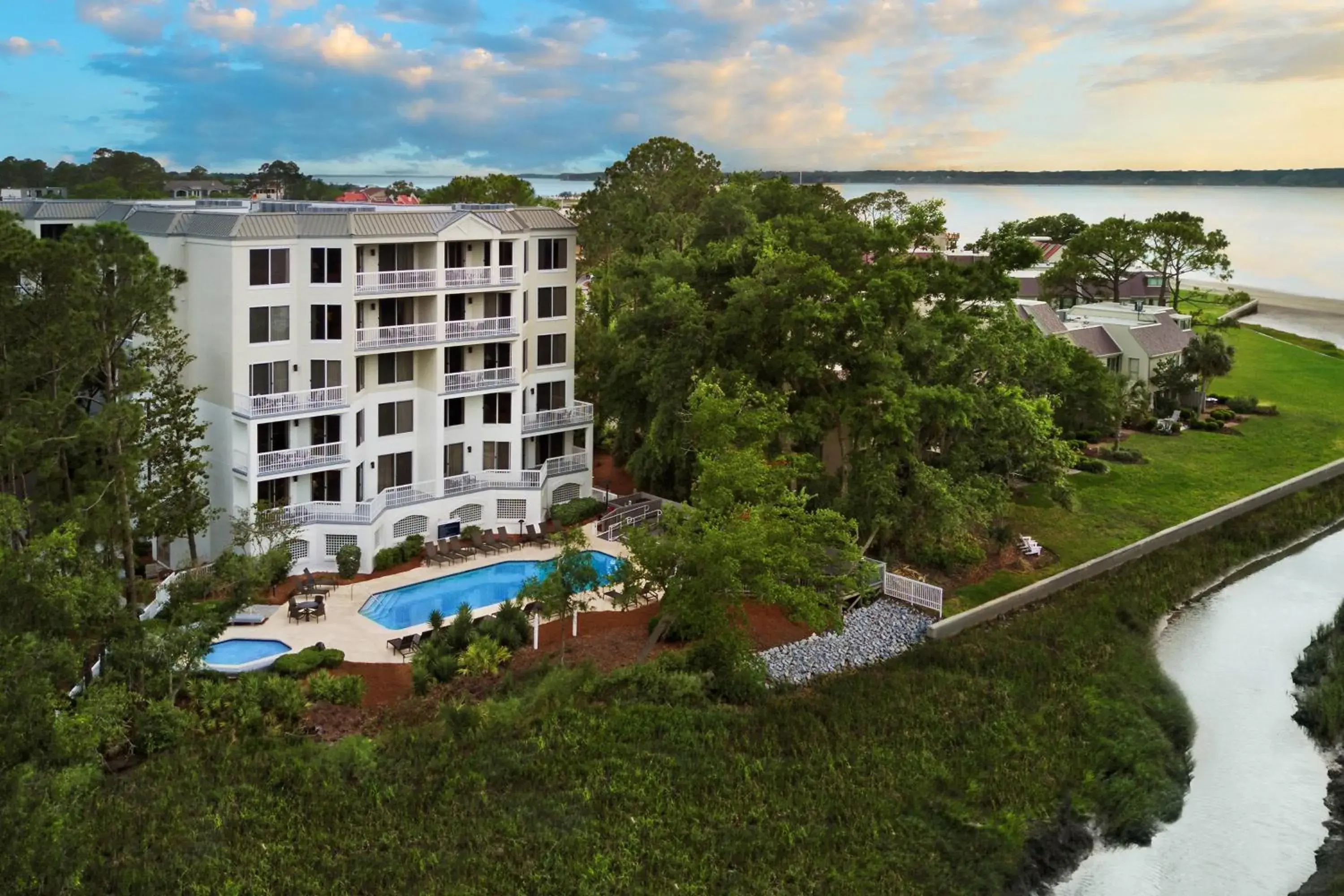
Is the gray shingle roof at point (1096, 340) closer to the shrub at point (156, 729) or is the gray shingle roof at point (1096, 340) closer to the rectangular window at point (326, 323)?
the rectangular window at point (326, 323)

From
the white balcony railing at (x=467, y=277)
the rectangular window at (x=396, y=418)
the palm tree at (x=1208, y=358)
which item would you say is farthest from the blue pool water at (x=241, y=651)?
the palm tree at (x=1208, y=358)

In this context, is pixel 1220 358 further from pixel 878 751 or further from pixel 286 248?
pixel 286 248

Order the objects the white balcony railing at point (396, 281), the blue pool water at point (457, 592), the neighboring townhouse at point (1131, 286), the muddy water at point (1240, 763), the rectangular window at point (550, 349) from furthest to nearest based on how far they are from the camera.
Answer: the neighboring townhouse at point (1131, 286)
the rectangular window at point (550, 349)
the white balcony railing at point (396, 281)
the blue pool water at point (457, 592)
the muddy water at point (1240, 763)

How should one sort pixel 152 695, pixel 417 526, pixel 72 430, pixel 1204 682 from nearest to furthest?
pixel 152 695 < pixel 72 430 < pixel 1204 682 < pixel 417 526

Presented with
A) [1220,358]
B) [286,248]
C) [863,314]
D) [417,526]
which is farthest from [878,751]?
[1220,358]

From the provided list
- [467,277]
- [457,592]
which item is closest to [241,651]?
[457,592]
